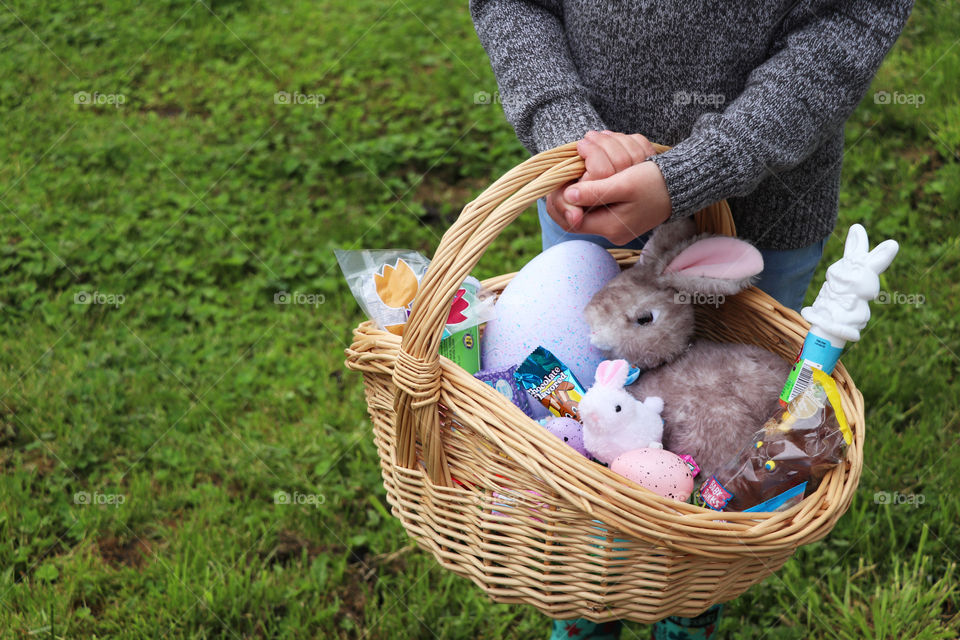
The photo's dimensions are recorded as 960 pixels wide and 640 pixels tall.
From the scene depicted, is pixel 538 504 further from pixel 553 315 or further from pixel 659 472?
pixel 553 315

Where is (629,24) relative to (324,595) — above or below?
above

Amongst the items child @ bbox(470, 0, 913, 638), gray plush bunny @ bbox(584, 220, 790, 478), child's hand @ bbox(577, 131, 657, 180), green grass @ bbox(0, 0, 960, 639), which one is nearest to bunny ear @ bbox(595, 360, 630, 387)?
gray plush bunny @ bbox(584, 220, 790, 478)

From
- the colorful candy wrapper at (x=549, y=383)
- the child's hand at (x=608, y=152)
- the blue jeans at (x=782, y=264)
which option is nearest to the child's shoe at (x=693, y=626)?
the colorful candy wrapper at (x=549, y=383)

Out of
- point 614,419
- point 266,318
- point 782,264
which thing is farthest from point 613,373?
point 266,318

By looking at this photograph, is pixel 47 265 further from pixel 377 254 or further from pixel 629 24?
pixel 629 24

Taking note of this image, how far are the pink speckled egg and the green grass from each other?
89 centimetres

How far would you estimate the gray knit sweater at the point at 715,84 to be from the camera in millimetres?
1296

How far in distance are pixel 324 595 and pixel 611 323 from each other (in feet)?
3.98

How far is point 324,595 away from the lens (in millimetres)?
2139

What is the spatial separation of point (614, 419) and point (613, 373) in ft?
0.30

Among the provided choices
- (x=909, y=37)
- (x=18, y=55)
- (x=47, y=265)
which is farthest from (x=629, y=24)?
(x=18, y=55)

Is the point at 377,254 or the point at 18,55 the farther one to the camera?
the point at 18,55

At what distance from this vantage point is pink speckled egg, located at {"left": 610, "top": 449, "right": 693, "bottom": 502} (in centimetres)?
124

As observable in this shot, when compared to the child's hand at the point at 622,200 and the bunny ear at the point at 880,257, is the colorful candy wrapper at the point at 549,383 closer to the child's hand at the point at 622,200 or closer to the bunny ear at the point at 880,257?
the child's hand at the point at 622,200
